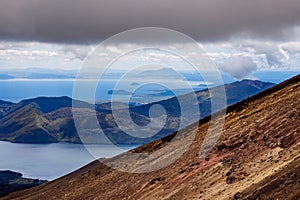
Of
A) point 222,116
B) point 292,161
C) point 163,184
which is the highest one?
point 222,116

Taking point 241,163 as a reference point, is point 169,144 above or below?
above

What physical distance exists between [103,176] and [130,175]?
32.9 ft

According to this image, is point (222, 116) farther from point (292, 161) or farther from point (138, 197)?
point (292, 161)

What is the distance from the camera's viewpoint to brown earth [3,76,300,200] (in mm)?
38594

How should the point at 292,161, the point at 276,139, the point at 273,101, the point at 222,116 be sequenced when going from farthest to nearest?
the point at 222,116 < the point at 273,101 < the point at 276,139 < the point at 292,161

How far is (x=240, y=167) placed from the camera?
1769 inches

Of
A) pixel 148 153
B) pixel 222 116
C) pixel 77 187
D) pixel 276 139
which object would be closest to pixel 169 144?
pixel 148 153

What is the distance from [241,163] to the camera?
45.8m

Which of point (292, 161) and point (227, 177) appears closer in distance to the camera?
point (292, 161)

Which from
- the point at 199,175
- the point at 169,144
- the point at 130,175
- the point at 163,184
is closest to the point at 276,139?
the point at 199,175

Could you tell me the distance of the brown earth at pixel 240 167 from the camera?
A: 3859 cm

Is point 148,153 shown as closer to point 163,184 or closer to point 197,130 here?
point 197,130

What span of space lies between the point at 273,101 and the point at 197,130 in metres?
18.0

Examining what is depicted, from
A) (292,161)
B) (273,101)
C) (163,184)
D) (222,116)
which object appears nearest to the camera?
(292,161)
